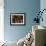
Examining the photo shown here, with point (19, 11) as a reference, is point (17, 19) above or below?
below

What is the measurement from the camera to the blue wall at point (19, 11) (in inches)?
225

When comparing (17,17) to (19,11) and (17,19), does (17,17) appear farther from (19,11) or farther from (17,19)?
(19,11)

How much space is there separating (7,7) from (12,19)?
54cm

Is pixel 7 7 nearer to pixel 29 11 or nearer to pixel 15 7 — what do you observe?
pixel 15 7

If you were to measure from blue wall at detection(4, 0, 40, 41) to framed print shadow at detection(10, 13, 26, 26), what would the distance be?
0.13 m

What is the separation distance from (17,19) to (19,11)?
0.35 meters

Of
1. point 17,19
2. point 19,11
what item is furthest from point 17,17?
point 19,11

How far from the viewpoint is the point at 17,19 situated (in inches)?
228

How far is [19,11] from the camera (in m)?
5.75

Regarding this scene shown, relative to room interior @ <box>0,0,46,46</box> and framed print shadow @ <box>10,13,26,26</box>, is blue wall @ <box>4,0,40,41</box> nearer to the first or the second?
room interior @ <box>0,0,46,46</box>

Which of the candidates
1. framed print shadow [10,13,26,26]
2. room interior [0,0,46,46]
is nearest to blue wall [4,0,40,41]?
room interior [0,0,46,46]

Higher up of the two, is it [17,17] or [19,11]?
[19,11]

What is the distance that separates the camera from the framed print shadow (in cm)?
575

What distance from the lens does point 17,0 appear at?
226 inches
